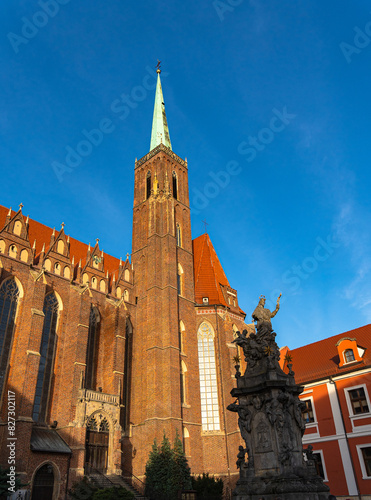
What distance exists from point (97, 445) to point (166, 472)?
14.3ft

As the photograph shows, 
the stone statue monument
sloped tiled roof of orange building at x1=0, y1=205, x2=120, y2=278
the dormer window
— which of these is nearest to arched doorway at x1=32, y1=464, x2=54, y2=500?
the stone statue monument

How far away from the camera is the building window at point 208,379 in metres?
29.3

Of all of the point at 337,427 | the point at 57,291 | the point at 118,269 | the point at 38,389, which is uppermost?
the point at 118,269

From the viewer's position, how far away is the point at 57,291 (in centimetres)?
2778

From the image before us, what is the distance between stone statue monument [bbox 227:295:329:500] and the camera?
1066cm

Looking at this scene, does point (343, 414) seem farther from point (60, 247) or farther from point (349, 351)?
point (60, 247)

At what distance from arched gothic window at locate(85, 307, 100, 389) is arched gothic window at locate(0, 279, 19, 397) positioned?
5.66 metres

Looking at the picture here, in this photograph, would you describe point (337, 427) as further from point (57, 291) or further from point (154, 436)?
point (57, 291)

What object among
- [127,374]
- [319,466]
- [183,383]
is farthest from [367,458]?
[127,374]

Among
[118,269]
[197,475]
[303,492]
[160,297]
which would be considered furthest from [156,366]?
[303,492]

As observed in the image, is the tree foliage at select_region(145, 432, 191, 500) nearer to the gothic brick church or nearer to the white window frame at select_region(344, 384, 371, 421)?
the gothic brick church

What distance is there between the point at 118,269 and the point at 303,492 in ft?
87.3

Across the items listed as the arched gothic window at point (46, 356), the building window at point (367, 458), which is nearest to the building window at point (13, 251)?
the arched gothic window at point (46, 356)

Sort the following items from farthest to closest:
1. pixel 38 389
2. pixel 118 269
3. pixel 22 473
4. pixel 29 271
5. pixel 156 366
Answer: pixel 118 269, pixel 156 366, pixel 29 271, pixel 38 389, pixel 22 473
